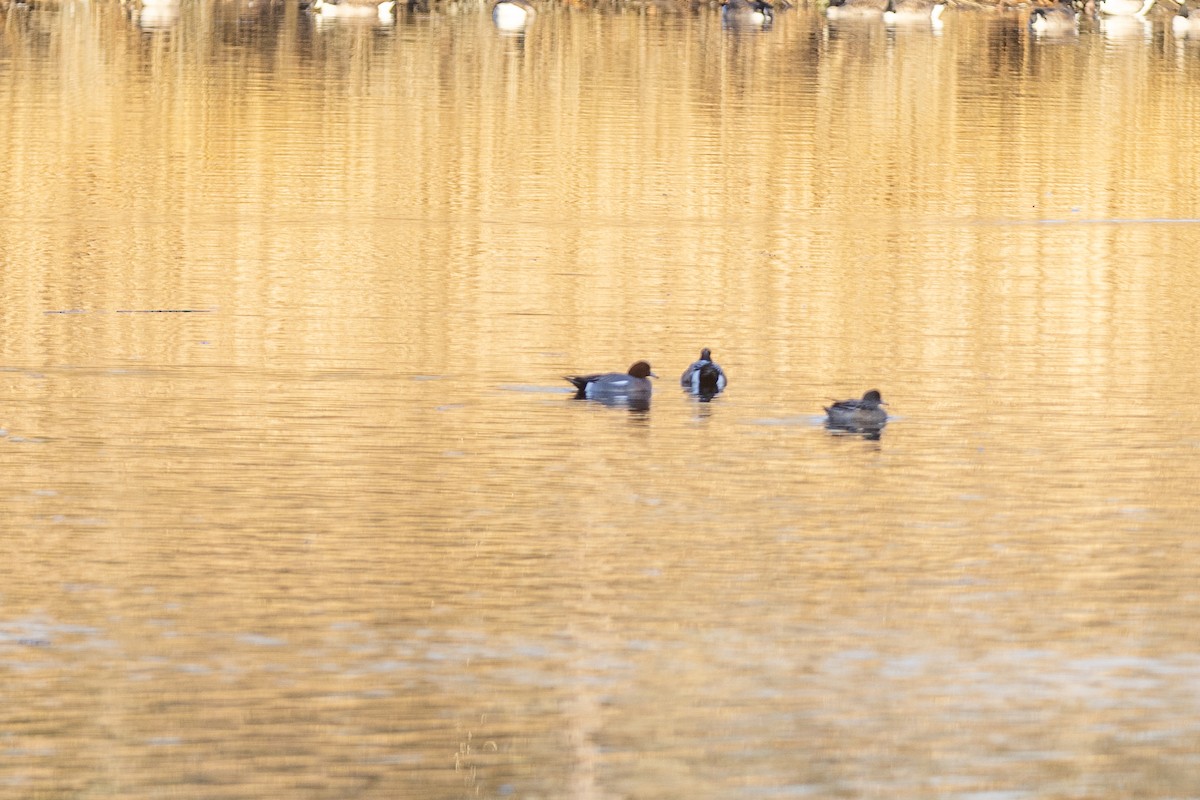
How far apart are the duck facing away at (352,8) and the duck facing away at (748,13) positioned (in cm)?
923

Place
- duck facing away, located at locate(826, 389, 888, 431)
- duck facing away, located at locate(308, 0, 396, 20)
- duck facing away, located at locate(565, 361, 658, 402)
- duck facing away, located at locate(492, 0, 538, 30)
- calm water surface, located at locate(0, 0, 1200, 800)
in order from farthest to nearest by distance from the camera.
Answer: duck facing away, located at locate(308, 0, 396, 20)
duck facing away, located at locate(492, 0, 538, 30)
duck facing away, located at locate(565, 361, 658, 402)
duck facing away, located at locate(826, 389, 888, 431)
calm water surface, located at locate(0, 0, 1200, 800)

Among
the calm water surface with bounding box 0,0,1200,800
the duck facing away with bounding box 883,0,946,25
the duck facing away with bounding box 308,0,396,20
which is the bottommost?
the calm water surface with bounding box 0,0,1200,800

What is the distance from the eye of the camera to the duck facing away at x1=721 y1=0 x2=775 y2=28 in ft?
227

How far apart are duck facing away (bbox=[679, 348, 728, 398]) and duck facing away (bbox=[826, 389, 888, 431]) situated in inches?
50.7

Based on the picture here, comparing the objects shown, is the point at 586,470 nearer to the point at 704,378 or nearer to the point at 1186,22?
the point at 704,378

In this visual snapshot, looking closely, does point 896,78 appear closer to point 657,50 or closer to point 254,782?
point 657,50

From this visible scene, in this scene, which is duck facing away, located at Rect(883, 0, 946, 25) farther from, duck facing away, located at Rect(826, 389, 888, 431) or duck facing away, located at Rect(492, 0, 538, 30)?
duck facing away, located at Rect(826, 389, 888, 431)

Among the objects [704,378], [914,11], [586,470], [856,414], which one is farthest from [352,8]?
[586,470]

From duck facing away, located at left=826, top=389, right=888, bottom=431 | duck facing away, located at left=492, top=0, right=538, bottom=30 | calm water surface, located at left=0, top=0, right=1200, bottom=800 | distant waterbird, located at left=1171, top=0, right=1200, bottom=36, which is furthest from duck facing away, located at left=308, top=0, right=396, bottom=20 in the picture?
duck facing away, located at left=826, top=389, right=888, bottom=431

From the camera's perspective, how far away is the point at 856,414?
1606cm

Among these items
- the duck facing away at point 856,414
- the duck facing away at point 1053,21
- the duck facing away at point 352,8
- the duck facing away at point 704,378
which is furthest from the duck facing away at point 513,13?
the duck facing away at point 856,414

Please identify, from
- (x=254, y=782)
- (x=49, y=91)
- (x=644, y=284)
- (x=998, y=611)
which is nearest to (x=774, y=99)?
(x=49, y=91)

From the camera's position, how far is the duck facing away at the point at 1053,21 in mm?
70688

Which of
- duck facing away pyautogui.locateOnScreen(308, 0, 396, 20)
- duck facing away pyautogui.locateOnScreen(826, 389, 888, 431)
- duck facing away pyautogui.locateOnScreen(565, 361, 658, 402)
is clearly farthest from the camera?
duck facing away pyautogui.locateOnScreen(308, 0, 396, 20)
